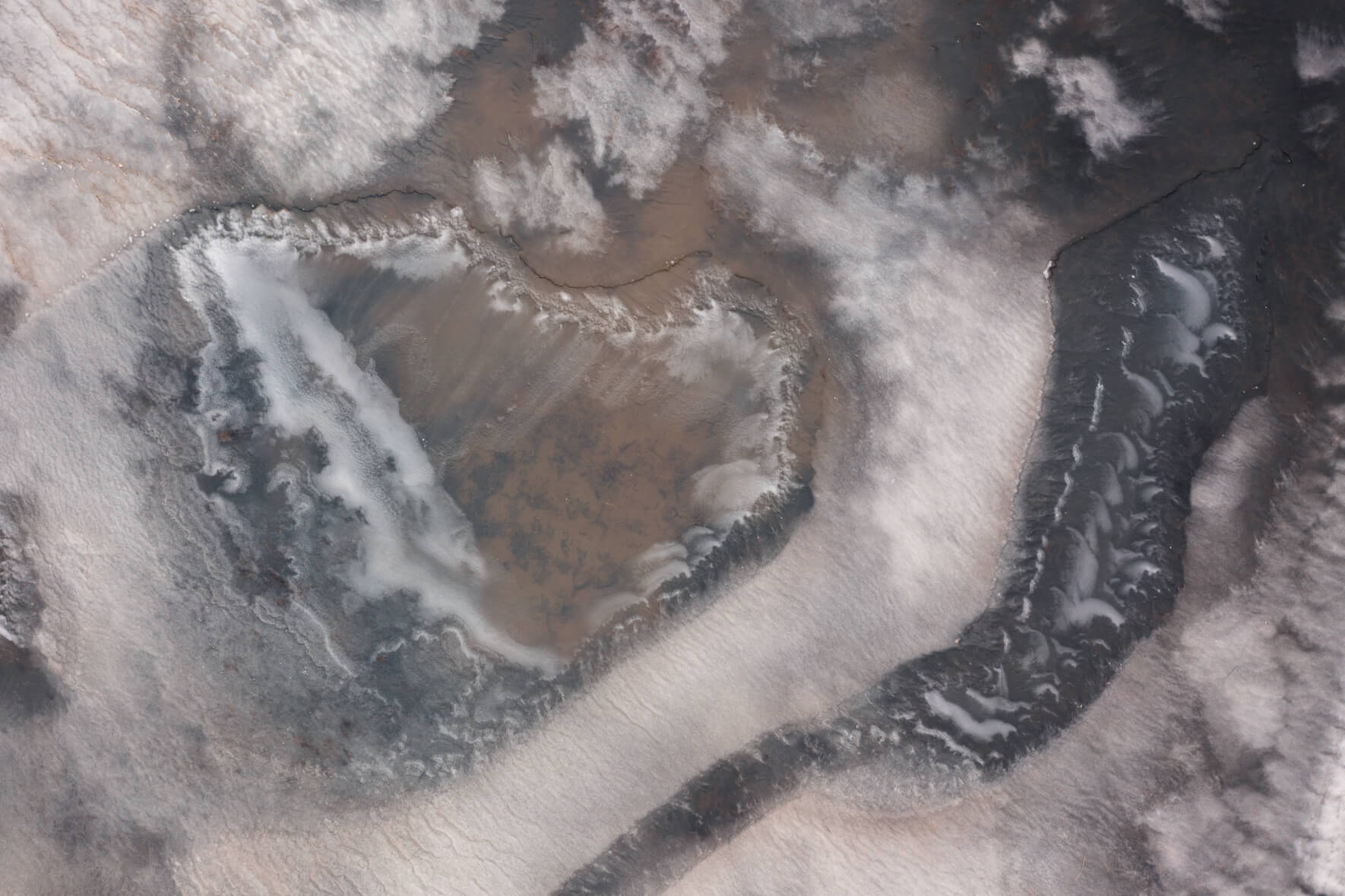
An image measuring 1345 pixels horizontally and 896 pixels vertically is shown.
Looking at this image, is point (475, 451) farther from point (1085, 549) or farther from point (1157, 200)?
point (1157, 200)

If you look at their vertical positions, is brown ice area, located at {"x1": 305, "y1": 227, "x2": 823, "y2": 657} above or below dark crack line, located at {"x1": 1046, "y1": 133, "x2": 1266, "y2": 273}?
below

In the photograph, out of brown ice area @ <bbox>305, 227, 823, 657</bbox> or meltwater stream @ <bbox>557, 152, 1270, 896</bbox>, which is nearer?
meltwater stream @ <bbox>557, 152, 1270, 896</bbox>

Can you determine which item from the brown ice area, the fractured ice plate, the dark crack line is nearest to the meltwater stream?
the dark crack line

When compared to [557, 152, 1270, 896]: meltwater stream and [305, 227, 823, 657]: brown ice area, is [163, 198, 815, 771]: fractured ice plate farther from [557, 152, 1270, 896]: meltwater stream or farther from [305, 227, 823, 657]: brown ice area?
[557, 152, 1270, 896]: meltwater stream

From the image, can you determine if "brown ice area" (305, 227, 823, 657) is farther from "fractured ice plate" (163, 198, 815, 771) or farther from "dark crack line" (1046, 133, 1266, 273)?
"dark crack line" (1046, 133, 1266, 273)

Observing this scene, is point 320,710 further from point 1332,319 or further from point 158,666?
point 1332,319

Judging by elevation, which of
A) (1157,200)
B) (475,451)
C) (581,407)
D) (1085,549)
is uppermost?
(1157,200)

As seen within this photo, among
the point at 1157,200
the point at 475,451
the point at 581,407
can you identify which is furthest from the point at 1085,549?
the point at 475,451

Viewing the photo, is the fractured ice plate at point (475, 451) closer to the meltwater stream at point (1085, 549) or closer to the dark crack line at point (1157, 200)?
the meltwater stream at point (1085, 549)

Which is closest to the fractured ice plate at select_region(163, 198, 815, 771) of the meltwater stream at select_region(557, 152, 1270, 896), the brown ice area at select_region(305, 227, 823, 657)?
the brown ice area at select_region(305, 227, 823, 657)

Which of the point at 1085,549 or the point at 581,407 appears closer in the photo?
the point at 1085,549

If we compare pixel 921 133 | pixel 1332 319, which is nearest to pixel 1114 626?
pixel 1332 319
